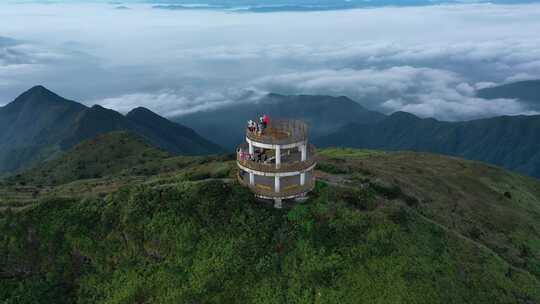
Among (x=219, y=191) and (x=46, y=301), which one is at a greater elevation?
(x=219, y=191)

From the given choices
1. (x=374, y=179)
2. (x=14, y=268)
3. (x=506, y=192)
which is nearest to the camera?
(x=14, y=268)

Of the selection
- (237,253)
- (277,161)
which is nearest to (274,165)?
(277,161)

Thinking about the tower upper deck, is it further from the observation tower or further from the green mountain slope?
the green mountain slope

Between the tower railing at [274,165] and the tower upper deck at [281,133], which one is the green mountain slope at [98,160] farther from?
the tower railing at [274,165]

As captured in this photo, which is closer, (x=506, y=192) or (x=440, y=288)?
(x=440, y=288)

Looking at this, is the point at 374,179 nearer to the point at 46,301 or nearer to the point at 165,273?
the point at 165,273

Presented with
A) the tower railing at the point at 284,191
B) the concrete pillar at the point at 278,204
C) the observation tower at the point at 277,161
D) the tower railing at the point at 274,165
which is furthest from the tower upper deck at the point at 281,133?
the concrete pillar at the point at 278,204

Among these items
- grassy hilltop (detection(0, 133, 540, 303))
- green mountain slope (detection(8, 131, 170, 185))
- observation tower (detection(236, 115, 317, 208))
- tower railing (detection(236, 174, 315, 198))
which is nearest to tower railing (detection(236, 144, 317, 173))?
observation tower (detection(236, 115, 317, 208))

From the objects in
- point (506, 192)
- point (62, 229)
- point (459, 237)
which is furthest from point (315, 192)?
point (506, 192)
